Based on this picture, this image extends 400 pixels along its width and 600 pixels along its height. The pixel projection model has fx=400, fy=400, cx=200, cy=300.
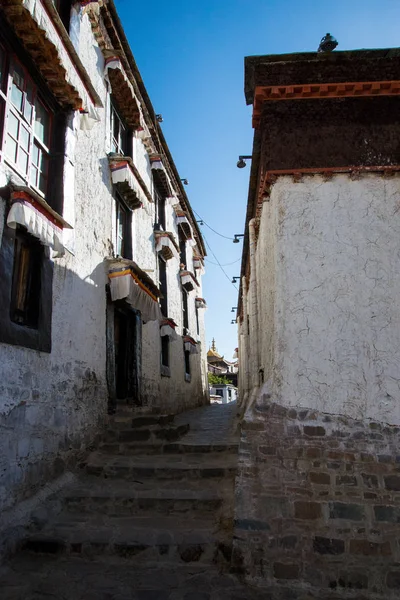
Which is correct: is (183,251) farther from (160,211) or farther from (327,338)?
(327,338)

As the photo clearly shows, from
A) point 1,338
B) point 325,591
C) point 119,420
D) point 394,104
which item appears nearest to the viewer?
point 325,591

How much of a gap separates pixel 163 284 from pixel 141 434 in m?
6.07

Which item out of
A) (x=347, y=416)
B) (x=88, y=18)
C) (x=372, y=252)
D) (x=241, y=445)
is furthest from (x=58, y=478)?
(x=88, y=18)

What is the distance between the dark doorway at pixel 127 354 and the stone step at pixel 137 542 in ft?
12.5

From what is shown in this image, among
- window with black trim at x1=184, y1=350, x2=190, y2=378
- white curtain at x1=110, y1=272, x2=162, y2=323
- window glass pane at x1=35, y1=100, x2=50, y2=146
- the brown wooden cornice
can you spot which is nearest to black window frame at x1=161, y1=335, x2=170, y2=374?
window with black trim at x1=184, y1=350, x2=190, y2=378

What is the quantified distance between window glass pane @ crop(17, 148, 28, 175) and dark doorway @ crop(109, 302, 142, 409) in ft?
11.7

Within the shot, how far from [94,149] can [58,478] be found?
210 inches

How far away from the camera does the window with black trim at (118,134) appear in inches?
333

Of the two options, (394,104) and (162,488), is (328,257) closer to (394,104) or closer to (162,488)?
(394,104)

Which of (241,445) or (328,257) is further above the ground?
(328,257)

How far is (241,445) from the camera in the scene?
4.22 meters

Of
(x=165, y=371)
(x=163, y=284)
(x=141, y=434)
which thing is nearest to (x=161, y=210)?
(x=163, y=284)

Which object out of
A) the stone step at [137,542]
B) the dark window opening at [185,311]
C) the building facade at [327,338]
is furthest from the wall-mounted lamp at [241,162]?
the dark window opening at [185,311]

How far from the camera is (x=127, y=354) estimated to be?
8.40 meters
